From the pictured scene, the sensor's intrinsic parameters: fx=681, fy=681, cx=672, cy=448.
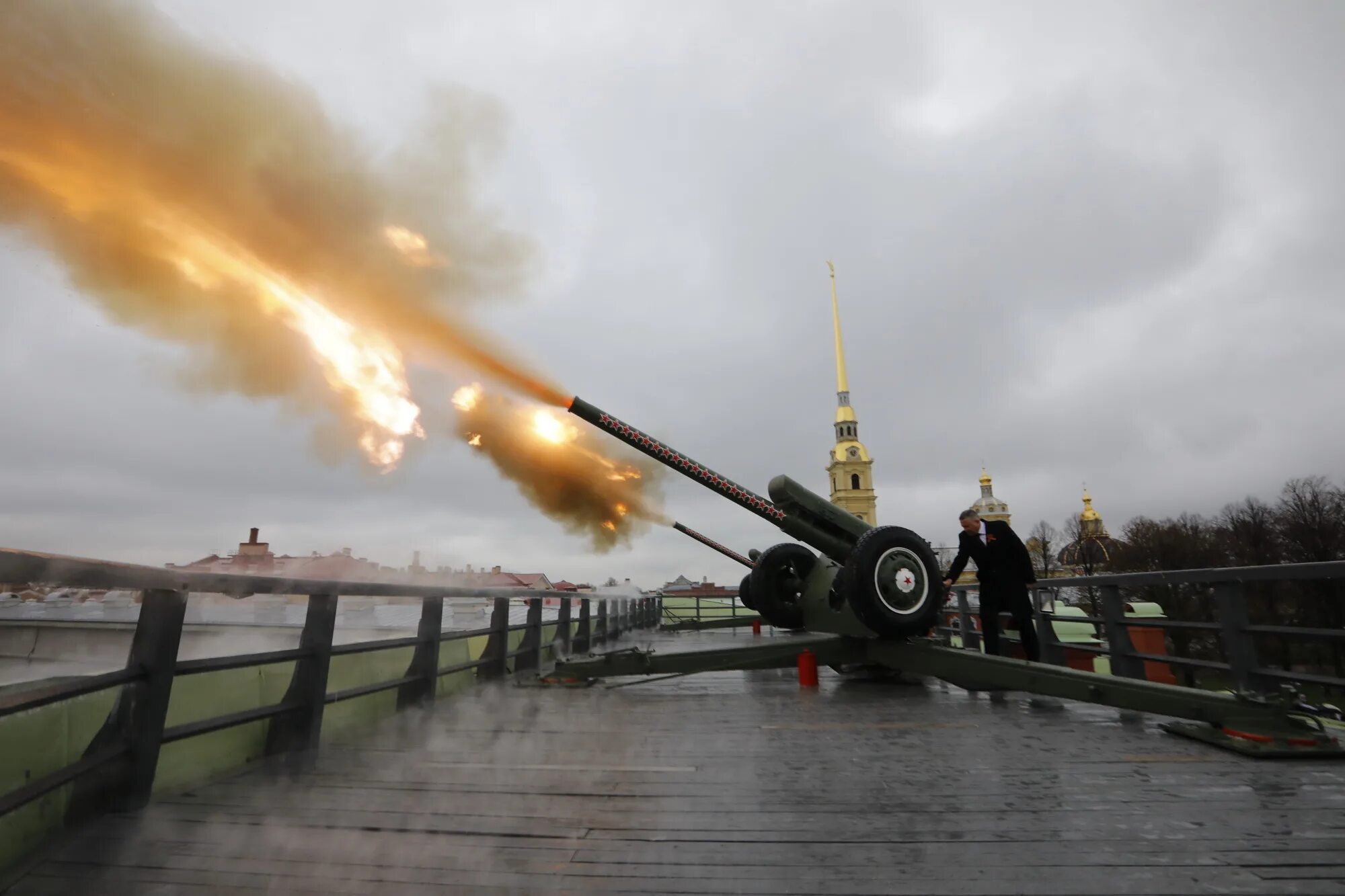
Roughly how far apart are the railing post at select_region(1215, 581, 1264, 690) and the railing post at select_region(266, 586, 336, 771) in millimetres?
5915

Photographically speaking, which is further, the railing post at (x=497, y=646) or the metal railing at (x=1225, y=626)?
the railing post at (x=497, y=646)

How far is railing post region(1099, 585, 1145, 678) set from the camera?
6.08 meters

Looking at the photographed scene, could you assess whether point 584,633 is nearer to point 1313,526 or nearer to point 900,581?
point 900,581

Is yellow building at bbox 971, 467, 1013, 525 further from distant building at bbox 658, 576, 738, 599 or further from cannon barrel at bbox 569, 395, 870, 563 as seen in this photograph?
cannon barrel at bbox 569, 395, 870, 563

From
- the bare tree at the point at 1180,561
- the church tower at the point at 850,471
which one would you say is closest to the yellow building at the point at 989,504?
the church tower at the point at 850,471

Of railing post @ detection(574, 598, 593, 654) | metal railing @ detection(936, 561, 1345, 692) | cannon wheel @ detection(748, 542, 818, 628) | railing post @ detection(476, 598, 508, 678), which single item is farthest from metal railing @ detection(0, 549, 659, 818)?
railing post @ detection(574, 598, 593, 654)

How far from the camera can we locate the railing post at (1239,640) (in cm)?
456

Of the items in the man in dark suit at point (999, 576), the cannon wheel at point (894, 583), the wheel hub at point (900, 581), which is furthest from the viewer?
the wheel hub at point (900, 581)

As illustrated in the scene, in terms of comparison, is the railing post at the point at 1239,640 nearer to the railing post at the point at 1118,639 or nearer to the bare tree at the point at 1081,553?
the railing post at the point at 1118,639

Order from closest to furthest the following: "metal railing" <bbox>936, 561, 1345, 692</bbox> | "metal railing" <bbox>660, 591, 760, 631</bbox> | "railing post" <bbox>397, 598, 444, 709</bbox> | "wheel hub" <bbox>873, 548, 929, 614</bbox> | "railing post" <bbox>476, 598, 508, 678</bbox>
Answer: "metal railing" <bbox>936, 561, 1345, 692</bbox> → "railing post" <bbox>397, 598, 444, 709</bbox> → "wheel hub" <bbox>873, 548, 929, 614</bbox> → "railing post" <bbox>476, 598, 508, 678</bbox> → "metal railing" <bbox>660, 591, 760, 631</bbox>

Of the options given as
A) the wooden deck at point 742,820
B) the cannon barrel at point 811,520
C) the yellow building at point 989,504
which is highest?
the yellow building at point 989,504

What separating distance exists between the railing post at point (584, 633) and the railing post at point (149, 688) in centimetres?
891

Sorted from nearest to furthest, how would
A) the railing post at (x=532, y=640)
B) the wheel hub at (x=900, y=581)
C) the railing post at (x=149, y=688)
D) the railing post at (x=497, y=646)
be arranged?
the railing post at (x=149, y=688) < the wheel hub at (x=900, y=581) < the railing post at (x=497, y=646) < the railing post at (x=532, y=640)

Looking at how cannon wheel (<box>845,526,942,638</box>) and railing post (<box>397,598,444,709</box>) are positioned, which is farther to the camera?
cannon wheel (<box>845,526,942,638</box>)
